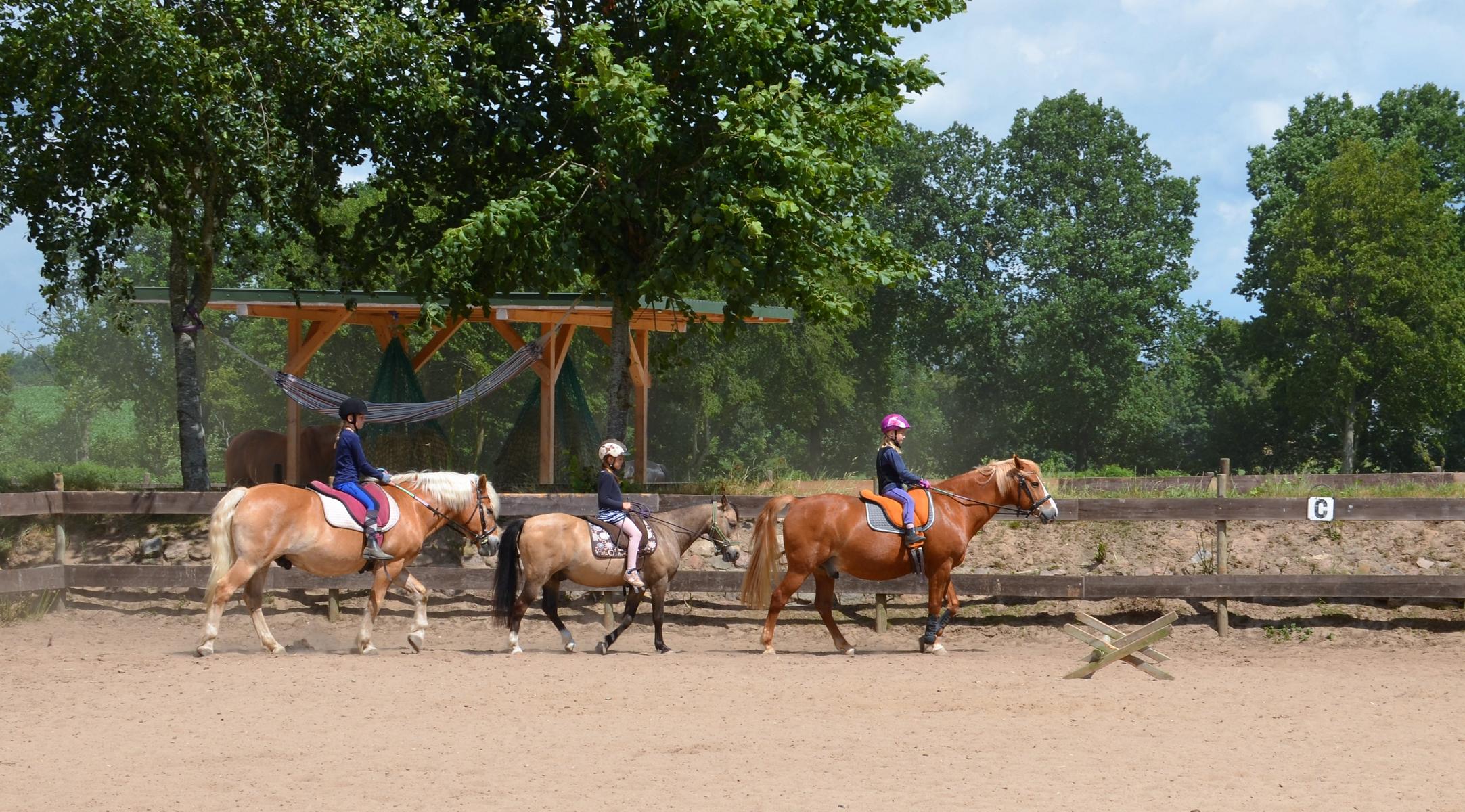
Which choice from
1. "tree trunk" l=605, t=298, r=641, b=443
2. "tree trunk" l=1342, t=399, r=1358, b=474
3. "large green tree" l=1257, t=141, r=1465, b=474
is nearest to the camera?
"tree trunk" l=605, t=298, r=641, b=443

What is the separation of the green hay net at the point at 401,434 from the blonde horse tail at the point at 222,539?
8007 millimetres

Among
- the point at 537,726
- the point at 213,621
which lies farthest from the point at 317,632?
the point at 537,726

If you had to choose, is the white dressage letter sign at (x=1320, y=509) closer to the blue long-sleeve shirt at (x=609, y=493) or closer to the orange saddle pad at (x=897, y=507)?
the orange saddle pad at (x=897, y=507)

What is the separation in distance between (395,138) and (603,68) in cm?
375

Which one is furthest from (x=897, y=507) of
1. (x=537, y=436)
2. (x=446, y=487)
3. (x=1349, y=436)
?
(x=1349, y=436)

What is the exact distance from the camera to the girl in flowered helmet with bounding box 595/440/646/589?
12273 millimetres

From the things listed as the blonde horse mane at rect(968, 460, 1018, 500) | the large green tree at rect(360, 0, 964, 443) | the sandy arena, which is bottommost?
the sandy arena

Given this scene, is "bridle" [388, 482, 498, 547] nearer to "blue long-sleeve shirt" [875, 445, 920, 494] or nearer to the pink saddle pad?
the pink saddle pad

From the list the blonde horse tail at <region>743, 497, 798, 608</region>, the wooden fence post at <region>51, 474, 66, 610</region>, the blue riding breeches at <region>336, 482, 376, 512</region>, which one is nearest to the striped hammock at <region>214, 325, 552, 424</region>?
the wooden fence post at <region>51, 474, 66, 610</region>

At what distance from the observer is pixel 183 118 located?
50.5 ft

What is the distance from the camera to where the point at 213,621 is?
11.8 metres

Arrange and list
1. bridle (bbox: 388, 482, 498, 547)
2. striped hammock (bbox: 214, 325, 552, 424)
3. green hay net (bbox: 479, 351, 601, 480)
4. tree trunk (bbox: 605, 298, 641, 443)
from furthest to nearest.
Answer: green hay net (bbox: 479, 351, 601, 480), striped hammock (bbox: 214, 325, 552, 424), tree trunk (bbox: 605, 298, 641, 443), bridle (bbox: 388, 482, 498, 547)

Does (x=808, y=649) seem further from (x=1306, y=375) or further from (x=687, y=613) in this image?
(x=1306, y=375)

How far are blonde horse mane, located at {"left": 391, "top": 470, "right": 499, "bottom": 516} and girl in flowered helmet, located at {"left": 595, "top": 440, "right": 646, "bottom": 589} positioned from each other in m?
1.27
